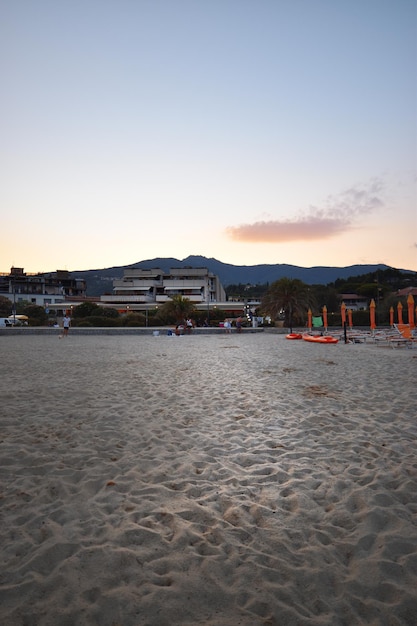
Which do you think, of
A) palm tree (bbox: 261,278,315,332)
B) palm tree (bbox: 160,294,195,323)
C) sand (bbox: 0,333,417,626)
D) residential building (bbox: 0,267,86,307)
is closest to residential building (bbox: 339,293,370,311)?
palm tree (bbox: 261,278,315,332)

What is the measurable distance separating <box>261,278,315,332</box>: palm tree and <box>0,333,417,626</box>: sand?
28.5 metres

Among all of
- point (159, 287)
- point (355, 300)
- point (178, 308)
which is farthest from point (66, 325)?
point (355, 300)

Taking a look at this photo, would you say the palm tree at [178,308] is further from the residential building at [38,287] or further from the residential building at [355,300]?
the residential building at [38,287]

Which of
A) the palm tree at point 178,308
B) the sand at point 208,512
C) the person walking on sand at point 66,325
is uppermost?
the palm tree at point 178,308

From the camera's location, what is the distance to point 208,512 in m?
3.29

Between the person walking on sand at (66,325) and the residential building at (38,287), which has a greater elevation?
the residential building at (38,287)

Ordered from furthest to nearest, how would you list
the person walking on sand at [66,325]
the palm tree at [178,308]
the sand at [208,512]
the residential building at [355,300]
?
the residential building at [355,300], the palm tree at [178,308], the person walking on sand at [66,325], the sand at [208,512]

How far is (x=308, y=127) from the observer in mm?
21969

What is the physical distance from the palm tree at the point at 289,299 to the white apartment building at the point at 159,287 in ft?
139

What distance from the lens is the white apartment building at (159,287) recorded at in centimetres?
8175

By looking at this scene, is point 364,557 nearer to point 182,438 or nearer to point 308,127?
point 182,438

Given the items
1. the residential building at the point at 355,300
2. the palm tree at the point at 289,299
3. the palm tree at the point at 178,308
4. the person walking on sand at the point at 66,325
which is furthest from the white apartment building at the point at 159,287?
the person walking on sand at the point at 66,325

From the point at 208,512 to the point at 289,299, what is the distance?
3308 cm

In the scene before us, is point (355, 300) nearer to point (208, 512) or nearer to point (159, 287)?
point (159, 287)
